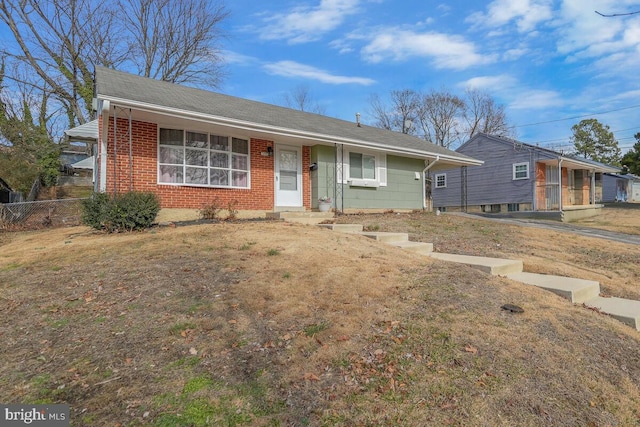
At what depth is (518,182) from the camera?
20.6 metres

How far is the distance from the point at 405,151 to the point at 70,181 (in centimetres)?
1788

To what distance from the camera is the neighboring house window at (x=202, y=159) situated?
9447 mm

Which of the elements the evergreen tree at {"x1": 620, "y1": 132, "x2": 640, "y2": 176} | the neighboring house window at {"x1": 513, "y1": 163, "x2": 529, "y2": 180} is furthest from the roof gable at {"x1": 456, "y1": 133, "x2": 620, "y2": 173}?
the evergreen tree at {"x1": 620, "y1": 132, "x2": 640, "y2": 176}

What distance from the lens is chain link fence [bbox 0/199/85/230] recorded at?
11071mm

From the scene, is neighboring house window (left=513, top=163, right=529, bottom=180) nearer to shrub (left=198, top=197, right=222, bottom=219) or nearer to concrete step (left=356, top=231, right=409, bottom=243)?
concrete step (left=356, top=231, right=409, bottom=243)

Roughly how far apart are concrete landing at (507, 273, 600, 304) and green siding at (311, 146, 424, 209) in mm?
7282

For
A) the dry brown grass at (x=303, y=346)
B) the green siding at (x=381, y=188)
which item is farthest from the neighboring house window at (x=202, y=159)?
the dry brown grass at (x=303, y=346)

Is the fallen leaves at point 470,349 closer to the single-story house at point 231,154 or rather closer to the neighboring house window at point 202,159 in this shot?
the single-story house at point 231,154

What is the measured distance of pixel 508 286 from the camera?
4305 mm

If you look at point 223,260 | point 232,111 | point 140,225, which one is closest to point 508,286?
point 223,260

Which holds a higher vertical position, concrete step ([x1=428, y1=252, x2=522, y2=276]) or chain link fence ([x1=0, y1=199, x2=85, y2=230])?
chain link fence ([x1=0, y1=199, x2=85, y2=230])

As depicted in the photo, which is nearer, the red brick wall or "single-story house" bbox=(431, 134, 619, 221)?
the red brick wall

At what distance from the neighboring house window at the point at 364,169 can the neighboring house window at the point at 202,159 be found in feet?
11.1

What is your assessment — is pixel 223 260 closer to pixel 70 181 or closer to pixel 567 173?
pixel 70 181
